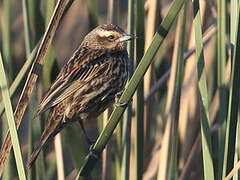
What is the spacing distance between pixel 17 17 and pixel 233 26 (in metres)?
4.26

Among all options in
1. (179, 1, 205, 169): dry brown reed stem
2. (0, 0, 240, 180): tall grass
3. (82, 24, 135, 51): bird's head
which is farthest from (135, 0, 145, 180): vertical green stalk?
(179, 1, 205, 169): dry brown reed stem

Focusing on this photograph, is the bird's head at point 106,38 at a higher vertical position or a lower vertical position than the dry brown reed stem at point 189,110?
higher

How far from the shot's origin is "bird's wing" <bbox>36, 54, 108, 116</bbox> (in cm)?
268

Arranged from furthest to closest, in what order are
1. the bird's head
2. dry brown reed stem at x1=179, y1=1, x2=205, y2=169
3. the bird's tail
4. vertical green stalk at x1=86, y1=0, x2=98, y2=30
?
1. dry brown reed stem at x1=179, y1=1, x2=205, y2=169
2. the bird's head
3. vertical green stalk at x1=86, y1=0, x2=98, y2=30
4. the bird's tail

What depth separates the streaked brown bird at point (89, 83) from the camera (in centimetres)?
282

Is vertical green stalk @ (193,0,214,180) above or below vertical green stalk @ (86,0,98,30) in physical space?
below

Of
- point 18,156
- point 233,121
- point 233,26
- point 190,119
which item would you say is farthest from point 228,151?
point 190,119

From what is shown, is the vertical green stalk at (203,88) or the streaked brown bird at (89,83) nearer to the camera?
the vertical green stalk at (203,88)

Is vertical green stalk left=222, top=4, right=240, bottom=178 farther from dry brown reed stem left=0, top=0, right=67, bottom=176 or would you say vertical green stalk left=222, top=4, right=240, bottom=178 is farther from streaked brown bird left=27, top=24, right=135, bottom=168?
streaked brown bird left=27, top=24, right=135, bottom=168

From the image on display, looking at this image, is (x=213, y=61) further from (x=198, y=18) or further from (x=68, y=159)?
(x=68, y=159)

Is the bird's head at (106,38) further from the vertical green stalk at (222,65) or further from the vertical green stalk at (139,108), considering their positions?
the vertical green stalk at (222,65)

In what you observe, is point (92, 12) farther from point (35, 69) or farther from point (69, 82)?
point (35, 69)

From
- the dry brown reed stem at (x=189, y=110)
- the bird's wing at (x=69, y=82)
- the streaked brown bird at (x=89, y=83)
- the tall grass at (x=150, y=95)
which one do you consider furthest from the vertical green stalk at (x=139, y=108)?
the dry brown reed stem at (x=189, y=110)

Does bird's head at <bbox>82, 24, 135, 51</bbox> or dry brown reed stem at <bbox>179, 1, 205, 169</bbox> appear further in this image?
dry brown reed stem at <bbox>179, 1, 205, 169</bbox>
